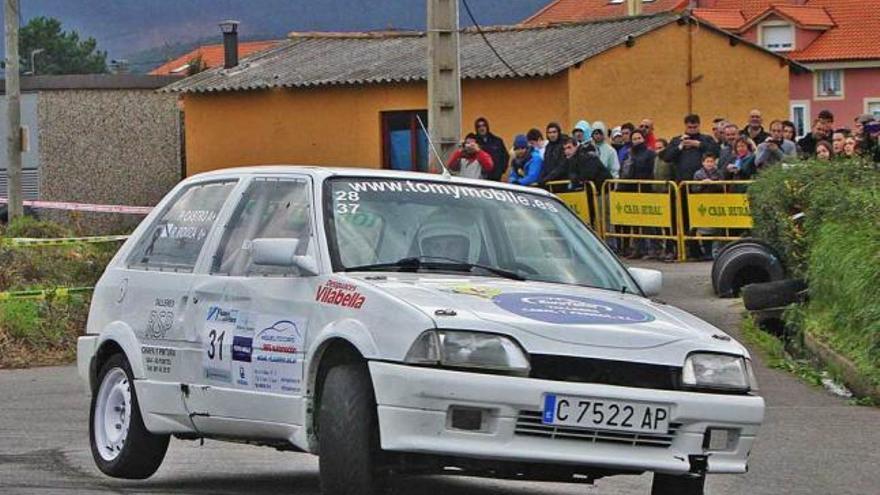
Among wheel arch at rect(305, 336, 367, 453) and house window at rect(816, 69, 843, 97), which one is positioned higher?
house window at rect(816, 69, 843, 97)

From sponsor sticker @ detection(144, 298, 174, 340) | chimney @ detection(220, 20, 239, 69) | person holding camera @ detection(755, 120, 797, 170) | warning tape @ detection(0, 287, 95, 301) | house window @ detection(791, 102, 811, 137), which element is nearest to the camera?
sponsor sticker @ detection(144, 298, 174, 340)

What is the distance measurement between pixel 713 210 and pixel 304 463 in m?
15.2

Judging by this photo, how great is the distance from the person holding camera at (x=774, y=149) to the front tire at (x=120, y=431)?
14.9 meters

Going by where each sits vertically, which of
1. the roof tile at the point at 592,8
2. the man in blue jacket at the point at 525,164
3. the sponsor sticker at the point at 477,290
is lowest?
the sponsor sticker at the point at 477,290

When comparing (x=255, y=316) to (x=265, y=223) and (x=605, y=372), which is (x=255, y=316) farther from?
(x=605, y=372)

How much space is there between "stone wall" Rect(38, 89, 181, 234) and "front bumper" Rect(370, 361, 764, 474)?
40.1 metres

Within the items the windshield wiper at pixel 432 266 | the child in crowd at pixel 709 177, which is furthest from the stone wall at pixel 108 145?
the windshield wiper at pixel 432 266

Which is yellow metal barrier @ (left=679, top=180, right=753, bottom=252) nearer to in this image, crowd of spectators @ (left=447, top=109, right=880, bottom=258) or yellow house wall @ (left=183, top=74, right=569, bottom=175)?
crowd of spectators @ (left=447, top=109, right=880, bottom=258)

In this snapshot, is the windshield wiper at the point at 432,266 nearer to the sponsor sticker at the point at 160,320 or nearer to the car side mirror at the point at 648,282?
the car side mirror at the point at 648,282

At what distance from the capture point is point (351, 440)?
8.01 metres

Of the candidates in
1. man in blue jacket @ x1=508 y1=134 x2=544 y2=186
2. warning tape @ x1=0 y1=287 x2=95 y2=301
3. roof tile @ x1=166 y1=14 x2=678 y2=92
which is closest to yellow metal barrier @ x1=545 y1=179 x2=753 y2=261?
man in blue jacket @ x1=508 y1=134 x2=544 y2=186

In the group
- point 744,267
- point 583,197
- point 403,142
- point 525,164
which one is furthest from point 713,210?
point 403,142

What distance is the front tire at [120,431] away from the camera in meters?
9.88

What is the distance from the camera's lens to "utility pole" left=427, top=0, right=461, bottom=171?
20.2 m
